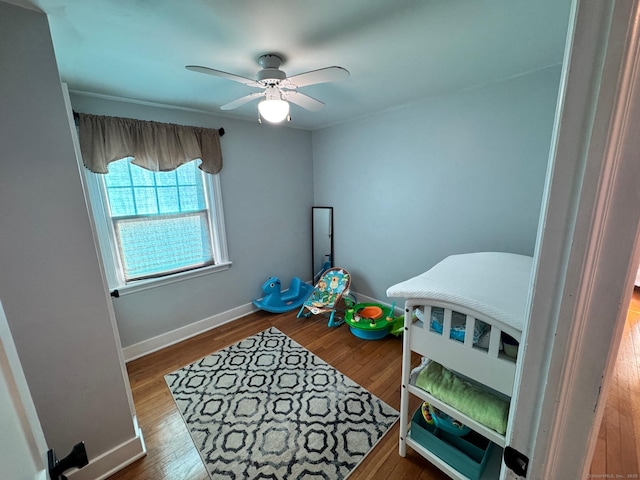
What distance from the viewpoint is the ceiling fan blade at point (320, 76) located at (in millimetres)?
1317

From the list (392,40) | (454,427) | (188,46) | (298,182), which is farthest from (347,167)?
(454,427)

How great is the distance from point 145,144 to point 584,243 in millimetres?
2812

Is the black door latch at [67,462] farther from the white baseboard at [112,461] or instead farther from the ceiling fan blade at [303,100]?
the ceiling fan blade at [303,100]

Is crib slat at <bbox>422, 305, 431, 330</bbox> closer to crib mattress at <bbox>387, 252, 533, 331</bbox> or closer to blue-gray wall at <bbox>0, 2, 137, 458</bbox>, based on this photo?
crib mattress at <bbox>387, 252, 533, 331</bbox>

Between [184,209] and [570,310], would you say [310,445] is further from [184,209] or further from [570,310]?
[184,209]

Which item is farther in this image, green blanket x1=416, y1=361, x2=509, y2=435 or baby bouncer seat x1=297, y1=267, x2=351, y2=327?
baby bouncer seat x1=297, y1=267, x2=351, y2=327

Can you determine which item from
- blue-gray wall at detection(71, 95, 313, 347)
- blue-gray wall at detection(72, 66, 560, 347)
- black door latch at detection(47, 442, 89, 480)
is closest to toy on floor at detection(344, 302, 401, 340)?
blue-gray wall at detection(72, 66, 560, 347)

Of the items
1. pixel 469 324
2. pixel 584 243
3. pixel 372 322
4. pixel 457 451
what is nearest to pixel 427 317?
pixel 469 324

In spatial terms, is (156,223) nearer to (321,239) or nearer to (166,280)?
(166,280)

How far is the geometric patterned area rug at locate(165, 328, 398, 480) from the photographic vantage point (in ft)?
4.89

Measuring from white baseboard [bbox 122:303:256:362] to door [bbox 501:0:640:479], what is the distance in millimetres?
2906

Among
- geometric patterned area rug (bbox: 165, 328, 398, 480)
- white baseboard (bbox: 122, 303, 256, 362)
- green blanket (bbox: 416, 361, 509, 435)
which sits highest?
green blanket (bbox: 416, 361, 509, 435)

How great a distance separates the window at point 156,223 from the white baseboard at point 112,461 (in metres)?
1.26

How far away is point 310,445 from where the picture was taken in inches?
62.2
